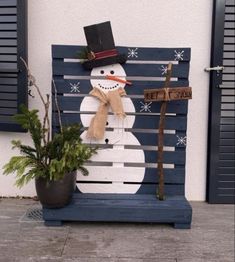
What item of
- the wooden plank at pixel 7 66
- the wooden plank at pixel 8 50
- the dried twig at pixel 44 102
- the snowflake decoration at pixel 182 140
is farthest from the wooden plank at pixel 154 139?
the wooden plank at pixel 8 50

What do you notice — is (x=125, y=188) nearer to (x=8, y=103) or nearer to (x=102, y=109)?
(x=102, y=109)

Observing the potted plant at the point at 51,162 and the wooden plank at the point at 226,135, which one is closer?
the potted plant at the point at 51,162

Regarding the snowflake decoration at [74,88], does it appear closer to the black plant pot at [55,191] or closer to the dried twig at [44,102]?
the dried twig at [44,102]

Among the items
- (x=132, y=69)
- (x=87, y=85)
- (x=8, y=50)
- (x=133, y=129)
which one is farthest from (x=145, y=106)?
(x=8, y=50)

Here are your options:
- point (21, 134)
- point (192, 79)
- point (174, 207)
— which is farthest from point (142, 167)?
point (21, 134)

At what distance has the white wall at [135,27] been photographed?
4.10 metres

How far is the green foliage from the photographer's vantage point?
3418mm

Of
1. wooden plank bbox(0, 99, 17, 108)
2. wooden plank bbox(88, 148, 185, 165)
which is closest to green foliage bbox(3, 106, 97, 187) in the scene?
wooden plank bbox(88, 148, 185, 165)

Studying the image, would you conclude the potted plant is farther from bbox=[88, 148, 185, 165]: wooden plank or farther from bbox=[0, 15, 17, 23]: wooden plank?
bbox=[0, 15, 17, 23]: wooden plank

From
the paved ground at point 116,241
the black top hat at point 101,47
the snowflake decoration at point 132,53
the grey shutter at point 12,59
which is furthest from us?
the grey shutter at point 12,59

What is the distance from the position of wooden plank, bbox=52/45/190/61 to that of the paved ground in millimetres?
1547

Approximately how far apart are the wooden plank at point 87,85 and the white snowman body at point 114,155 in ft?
0.21

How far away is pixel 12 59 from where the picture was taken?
4.08 m

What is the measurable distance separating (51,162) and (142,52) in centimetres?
133
